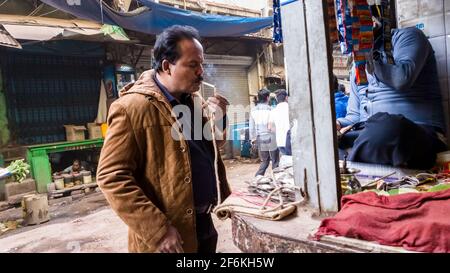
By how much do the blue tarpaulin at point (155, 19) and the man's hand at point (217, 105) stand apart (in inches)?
180

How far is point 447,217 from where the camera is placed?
1.47 m

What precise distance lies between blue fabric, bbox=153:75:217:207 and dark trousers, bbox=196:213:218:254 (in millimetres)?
95

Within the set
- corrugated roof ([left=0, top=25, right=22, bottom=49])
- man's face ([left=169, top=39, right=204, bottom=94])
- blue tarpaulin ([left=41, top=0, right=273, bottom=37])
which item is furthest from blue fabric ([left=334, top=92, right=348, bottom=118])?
corrugated roof ([left=0, top=25, right=22, bottom=49])

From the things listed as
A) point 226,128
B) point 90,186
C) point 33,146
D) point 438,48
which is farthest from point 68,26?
point 438,48

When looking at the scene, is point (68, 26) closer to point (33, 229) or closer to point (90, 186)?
point (90, 186)

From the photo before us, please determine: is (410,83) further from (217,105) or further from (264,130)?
(264,130)

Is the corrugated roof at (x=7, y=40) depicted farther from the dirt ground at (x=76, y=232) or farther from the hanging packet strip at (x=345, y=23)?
the hanging packet strip at (x=345, y=23)

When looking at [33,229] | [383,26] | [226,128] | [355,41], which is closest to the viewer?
[226,128]

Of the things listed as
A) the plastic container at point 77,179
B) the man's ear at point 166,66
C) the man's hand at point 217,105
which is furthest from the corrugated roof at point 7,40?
the man's hand at point 217,105

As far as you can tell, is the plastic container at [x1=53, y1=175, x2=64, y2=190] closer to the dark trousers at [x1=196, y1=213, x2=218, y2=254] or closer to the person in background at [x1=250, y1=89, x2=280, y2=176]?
the person in background at [x1=250, y1=89, x2=280, y2=176]

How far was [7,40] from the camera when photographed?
5910mm

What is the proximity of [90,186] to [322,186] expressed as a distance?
723 centimetres

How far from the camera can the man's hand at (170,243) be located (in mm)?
1790

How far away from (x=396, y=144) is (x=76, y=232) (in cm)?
483
